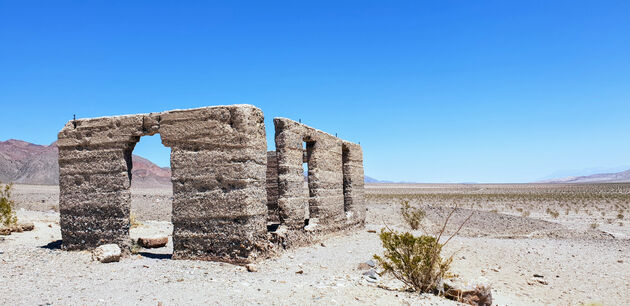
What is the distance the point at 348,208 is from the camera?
1455 centimetres

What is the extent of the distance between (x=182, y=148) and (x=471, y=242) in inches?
374

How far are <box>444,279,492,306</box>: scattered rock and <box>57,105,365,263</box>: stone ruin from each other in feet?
12.5

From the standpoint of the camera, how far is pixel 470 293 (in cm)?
742

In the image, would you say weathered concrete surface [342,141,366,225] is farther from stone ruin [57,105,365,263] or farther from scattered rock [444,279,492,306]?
scattered rock [444,279,492,306]

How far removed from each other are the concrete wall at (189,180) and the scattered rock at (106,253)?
1.79 feet

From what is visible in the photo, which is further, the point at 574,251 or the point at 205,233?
the point at 574,251

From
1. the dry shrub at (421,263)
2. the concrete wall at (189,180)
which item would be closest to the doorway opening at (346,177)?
the concrete wall at (189,180)

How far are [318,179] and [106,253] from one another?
5.55 meters

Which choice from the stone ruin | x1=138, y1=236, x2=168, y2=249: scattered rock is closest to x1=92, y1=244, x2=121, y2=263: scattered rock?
the stone ruin

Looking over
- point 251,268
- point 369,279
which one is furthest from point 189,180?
point 369,279

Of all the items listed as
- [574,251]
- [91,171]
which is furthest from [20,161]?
[574,251]

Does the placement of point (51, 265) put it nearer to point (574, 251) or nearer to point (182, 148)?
point (182, 148)

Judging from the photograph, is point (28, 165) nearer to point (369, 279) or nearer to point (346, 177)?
point (346, 177)

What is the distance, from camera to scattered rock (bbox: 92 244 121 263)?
28.7 feet
